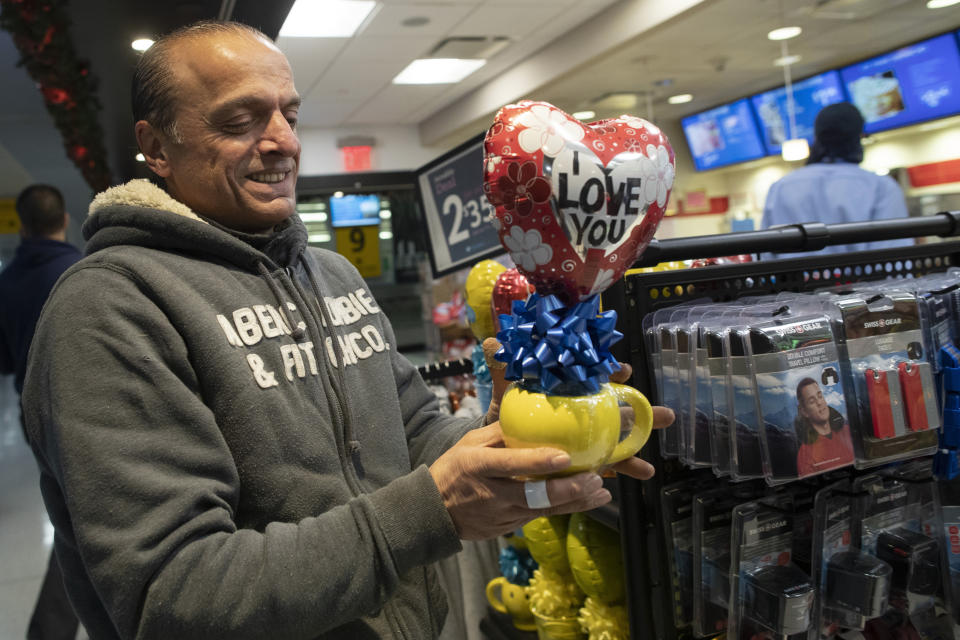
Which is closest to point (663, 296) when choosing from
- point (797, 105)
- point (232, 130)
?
point (232, 130)

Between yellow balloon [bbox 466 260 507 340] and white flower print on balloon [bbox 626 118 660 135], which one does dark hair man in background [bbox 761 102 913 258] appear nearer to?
yellow balloon [bbox 466 260 507 340]

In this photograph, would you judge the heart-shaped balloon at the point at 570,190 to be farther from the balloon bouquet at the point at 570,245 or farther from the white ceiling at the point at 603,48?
the white ceiling at the point at 603,48

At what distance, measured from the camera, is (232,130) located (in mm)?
985

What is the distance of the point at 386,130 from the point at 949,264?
8.48 metres

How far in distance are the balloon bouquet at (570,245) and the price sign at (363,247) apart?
2512mm

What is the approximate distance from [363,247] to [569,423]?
273 centimetres

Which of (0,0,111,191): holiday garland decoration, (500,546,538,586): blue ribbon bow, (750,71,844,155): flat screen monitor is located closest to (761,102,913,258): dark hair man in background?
(500,546,538,586): blue ribbon bow

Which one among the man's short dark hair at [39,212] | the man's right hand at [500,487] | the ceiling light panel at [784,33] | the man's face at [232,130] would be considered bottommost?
the man's right hand at [500,487]

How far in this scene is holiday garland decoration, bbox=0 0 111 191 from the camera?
112 inches

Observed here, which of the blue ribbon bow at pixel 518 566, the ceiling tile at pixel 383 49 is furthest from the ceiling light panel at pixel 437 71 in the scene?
the blue ribbon bow at pixel 518 566

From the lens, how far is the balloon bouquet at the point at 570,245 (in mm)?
805

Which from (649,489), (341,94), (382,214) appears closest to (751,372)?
(649,489)

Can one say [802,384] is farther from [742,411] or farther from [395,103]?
[395,103]

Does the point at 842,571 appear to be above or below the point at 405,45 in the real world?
below
